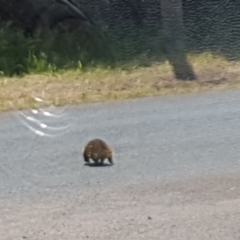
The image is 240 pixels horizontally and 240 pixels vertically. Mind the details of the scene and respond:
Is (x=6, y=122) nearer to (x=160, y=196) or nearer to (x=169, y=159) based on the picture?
(x=169, y=159)

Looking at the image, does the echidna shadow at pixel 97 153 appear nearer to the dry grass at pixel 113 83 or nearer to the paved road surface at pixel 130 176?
the paved road surface at pixel 130 176

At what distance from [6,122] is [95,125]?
1070mm

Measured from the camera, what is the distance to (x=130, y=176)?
725cm

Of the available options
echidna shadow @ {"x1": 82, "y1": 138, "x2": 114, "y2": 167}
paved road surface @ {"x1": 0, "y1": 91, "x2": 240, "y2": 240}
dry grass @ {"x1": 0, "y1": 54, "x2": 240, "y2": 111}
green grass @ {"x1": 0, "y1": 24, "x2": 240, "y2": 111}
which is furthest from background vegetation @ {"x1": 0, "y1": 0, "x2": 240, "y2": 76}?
echidna shadow @ {"x1": 82, "y1": 138, "x2": 114, "y2": 167}

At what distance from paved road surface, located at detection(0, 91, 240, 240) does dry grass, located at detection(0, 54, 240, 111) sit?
2.19ft

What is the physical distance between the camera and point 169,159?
7922mm

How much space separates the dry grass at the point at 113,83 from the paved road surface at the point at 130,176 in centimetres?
67

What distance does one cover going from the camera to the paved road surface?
18.7 feet

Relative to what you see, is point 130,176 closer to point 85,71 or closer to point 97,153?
point 97,153

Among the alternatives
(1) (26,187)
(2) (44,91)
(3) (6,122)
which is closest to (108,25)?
(2) (44,91)

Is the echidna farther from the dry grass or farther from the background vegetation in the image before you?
the background vegetation

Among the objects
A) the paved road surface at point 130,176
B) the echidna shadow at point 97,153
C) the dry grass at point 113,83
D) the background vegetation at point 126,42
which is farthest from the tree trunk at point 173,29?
the echidna shadow at point 97,153

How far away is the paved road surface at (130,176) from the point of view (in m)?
5.71

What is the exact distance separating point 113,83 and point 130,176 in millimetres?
5202
